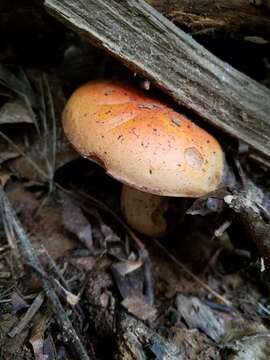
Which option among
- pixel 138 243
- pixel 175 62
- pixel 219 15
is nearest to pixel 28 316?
pixel 138 243

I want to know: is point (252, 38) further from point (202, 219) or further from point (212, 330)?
point (212, 330)

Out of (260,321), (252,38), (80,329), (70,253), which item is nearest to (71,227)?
(70,253)

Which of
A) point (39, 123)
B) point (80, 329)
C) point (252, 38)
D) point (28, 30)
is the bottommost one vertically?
point (80, 329)

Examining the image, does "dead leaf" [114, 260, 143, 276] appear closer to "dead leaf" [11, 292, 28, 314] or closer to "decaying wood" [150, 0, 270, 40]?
"dead leaf" [11, 292, 28, 314]

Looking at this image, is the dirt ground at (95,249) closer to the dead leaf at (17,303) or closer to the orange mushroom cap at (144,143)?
the dead leaf at (17,303)

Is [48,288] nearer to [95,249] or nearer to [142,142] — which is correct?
[95,249]

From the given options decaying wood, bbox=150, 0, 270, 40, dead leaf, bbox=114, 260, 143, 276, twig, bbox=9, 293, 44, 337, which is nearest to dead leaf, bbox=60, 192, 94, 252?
dead leaf, bbox=114, 260, 143, 276
